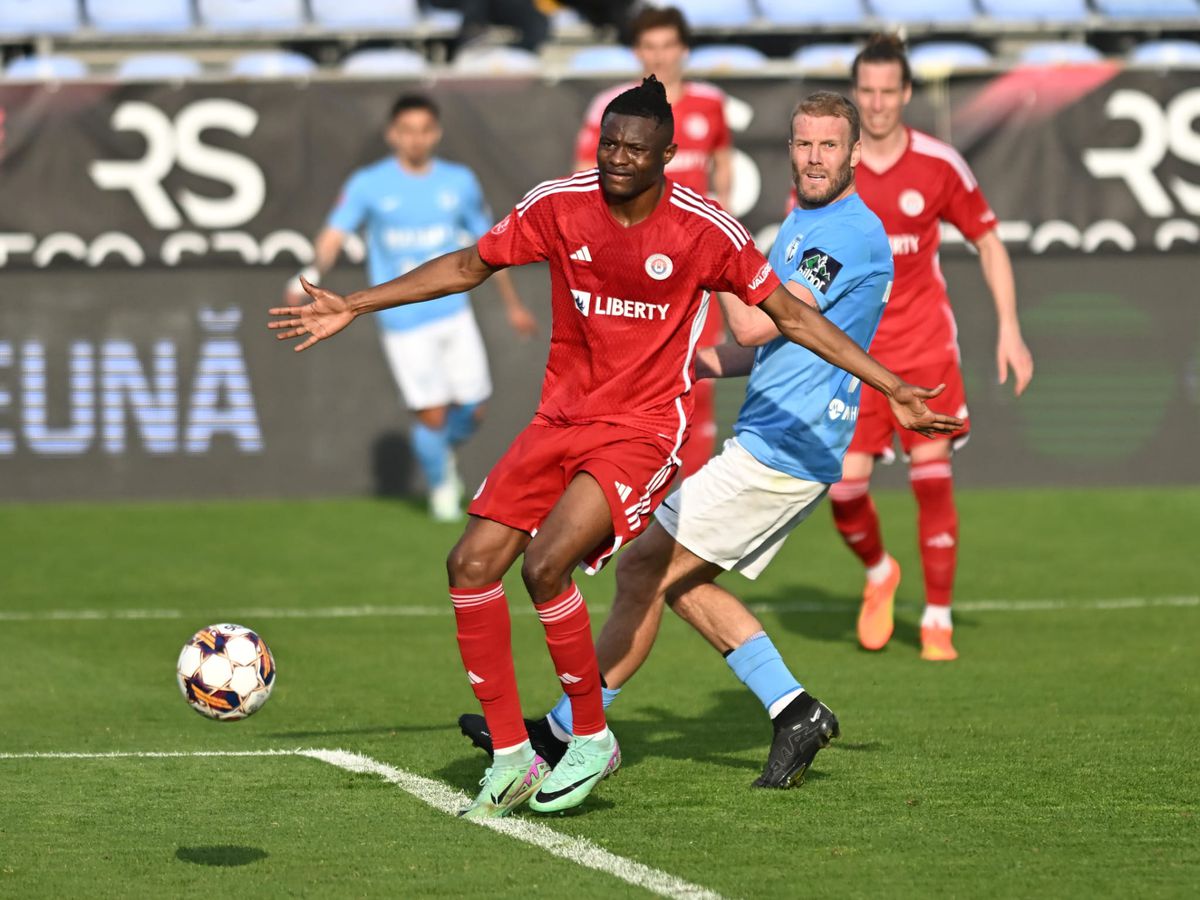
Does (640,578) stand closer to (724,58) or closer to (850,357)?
(850,357)

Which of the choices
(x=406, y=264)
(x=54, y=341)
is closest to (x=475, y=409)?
(x=406, y=264)

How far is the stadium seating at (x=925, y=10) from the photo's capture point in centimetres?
1734

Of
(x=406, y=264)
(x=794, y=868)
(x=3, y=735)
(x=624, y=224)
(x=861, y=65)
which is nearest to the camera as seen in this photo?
(x=794, y=868)

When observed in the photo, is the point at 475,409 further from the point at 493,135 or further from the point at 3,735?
the point at 3,735

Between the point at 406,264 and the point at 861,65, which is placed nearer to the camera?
the point at 861,65

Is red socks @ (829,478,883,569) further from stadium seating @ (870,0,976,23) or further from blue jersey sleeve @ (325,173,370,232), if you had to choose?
stadium seating @ (870,0,976,23)

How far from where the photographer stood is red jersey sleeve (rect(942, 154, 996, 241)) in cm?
866

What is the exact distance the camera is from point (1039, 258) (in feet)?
44.7

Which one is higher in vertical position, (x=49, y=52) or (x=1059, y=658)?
(x=49, y=52)

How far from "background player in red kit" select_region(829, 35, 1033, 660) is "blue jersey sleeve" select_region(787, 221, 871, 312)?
2.29 metres

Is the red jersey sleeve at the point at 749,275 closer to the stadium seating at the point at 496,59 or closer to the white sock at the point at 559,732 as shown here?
the white sock at the point at 559,732

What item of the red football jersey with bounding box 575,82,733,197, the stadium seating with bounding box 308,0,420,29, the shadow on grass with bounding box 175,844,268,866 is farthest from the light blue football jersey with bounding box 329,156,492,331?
the shadow on grass with bounding box 175,844,268,866

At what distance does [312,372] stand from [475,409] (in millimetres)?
1261

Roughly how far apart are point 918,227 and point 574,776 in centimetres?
397
